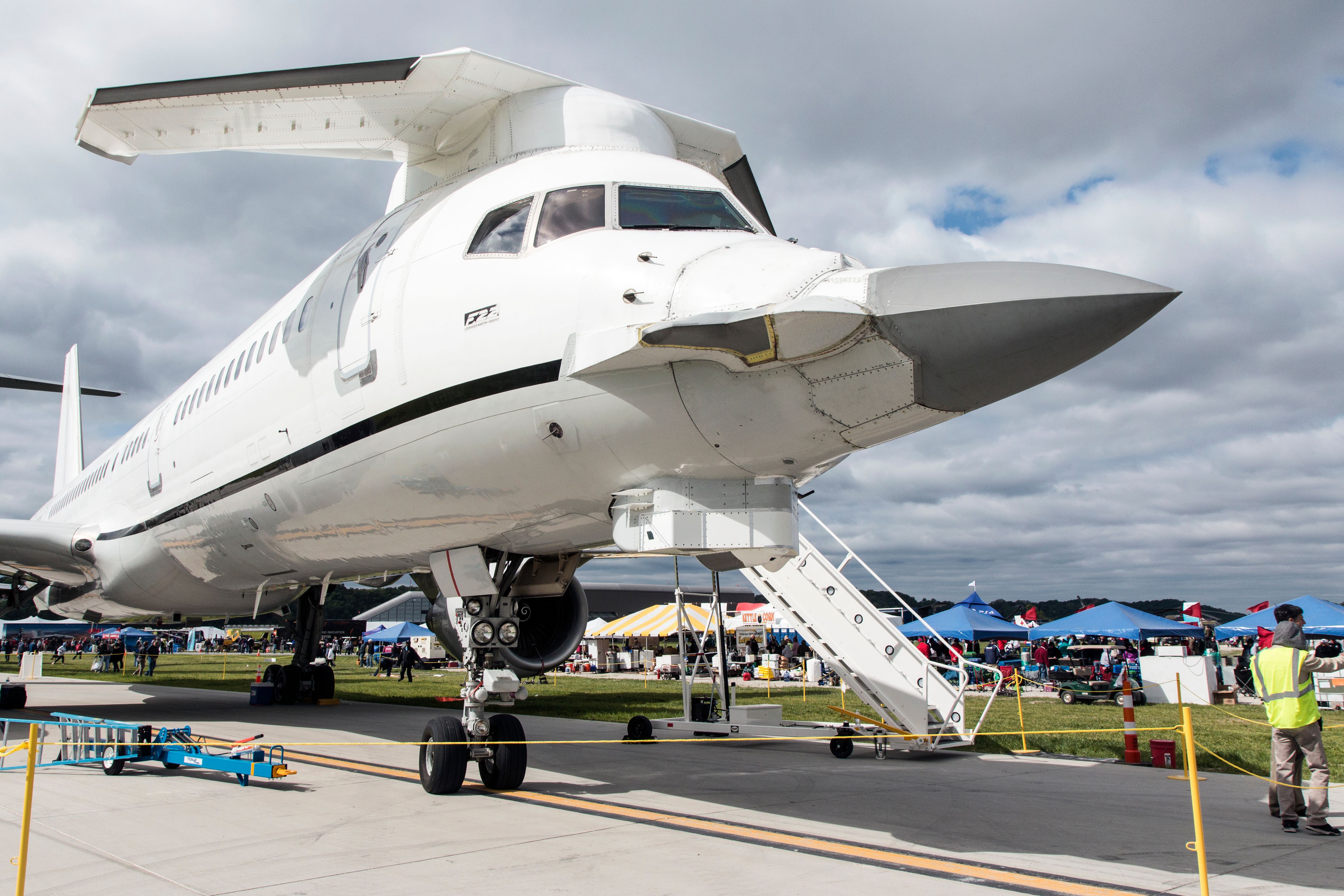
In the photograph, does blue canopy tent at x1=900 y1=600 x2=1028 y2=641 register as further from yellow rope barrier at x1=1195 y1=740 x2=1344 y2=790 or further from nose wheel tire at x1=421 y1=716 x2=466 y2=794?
nose wheel tire at x1=421 y1=716 x2=466 y2=794

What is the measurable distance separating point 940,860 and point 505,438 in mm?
3933

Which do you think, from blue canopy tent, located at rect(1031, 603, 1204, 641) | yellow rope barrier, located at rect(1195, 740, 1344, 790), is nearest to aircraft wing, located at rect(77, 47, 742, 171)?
yellow rope barrier, located at rect(1195, 740, 1344, 790)

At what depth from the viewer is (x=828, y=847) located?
20.1 ft

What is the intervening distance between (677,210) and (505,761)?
15.8 feet

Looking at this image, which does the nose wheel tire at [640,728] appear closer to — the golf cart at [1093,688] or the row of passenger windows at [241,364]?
the row of passenger windows at [241,364]

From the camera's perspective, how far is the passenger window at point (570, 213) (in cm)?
627

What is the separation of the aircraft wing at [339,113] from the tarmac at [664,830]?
552 cm

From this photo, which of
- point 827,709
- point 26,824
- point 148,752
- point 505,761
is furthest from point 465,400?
point 827,709

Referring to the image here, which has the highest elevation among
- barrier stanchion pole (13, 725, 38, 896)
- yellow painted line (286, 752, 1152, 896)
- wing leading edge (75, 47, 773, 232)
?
wing leading edge (75, 47, 773, 232)

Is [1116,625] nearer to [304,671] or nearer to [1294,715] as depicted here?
[1294,715]

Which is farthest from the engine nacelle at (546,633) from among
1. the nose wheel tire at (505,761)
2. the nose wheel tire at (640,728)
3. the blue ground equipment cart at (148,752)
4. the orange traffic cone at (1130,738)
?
the orange traffic cone at (1130,738)

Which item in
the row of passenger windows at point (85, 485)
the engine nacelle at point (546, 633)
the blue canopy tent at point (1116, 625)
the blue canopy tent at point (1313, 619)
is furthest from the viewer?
the blue canopy tent at point (1116, 625)

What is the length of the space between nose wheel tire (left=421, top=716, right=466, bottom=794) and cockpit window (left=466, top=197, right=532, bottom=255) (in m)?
3.89

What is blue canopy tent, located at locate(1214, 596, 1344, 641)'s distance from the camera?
23938 mm
